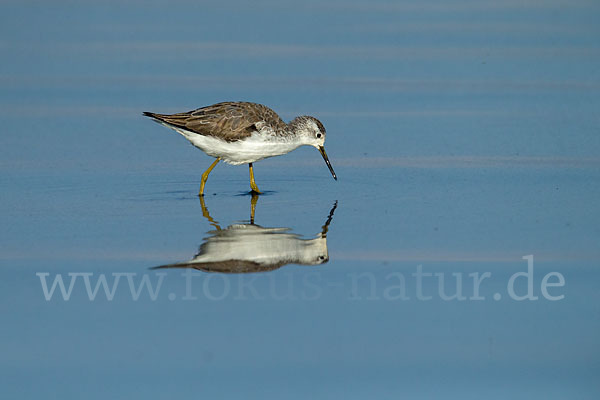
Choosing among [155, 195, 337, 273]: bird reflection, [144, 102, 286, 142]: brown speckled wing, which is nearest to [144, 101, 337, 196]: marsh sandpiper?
[144, 102, 286, 142]: brown speckled wing

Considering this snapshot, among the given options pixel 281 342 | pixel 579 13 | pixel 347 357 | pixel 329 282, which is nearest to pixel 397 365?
pixel 347 357

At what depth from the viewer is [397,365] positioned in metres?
7.03

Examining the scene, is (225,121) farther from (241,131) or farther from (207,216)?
(207,216)

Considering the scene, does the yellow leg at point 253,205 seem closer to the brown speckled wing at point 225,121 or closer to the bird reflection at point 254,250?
the bird reflection at point 254,250

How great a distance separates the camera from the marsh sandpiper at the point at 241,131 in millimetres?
12516

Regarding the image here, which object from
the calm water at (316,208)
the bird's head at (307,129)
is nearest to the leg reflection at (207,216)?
the calm water at (316,208)

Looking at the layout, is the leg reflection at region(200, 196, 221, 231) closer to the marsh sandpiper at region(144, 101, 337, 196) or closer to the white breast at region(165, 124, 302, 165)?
the marsh sandpiper at region(144, 101, 337, 196)

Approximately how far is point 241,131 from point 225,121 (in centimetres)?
24

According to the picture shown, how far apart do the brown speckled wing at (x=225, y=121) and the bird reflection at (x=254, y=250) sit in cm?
239

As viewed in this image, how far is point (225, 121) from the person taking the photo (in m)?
12.6

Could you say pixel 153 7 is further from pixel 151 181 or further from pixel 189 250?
pixel 189 250

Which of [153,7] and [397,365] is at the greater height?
[153,7]

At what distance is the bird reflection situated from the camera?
29.6 ft

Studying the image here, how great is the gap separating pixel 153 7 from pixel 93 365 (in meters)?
16.8
